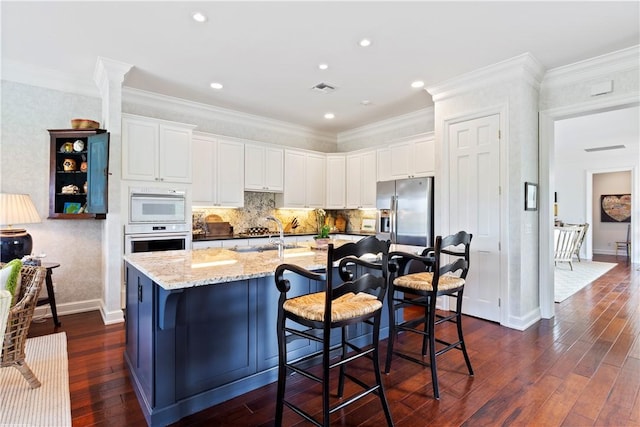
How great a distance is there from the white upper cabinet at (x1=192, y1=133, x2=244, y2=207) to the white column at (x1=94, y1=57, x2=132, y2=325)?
3.62ft

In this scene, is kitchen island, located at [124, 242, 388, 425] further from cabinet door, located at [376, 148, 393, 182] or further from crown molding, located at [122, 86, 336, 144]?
cabinet door, located at [376, 148, 393, 182]

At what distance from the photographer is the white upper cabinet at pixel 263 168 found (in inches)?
206

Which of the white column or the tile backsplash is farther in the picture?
the tile backsplash

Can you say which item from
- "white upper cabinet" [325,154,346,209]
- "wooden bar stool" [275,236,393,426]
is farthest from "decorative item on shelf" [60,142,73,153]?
"white upper cabinet" [325,154,346,209]

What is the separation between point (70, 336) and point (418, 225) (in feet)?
13.5

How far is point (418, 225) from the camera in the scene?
452 cm

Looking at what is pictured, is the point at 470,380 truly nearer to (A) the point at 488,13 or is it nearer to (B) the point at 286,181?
(A) the point at 488,13

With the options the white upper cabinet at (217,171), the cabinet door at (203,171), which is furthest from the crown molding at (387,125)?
the cabinet door at (203,171)

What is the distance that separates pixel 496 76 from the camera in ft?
11.7

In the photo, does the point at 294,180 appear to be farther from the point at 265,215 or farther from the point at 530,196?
the point at 530,196

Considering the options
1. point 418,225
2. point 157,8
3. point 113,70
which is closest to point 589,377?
point 418,225

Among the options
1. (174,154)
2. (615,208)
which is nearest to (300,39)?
(174,154)

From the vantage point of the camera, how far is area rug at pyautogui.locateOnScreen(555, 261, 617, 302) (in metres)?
5.07

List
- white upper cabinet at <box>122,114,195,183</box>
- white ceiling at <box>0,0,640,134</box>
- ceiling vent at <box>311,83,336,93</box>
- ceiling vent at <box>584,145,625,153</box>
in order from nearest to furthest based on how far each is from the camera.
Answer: white ceiling at <box>0,0,640,134</box>
white upper cabinet at <box>122,114,195,183</box>
ceiling vent at <box>311,83,336,93</box>
ceiling vent at <box>584,145,625,153</box>
